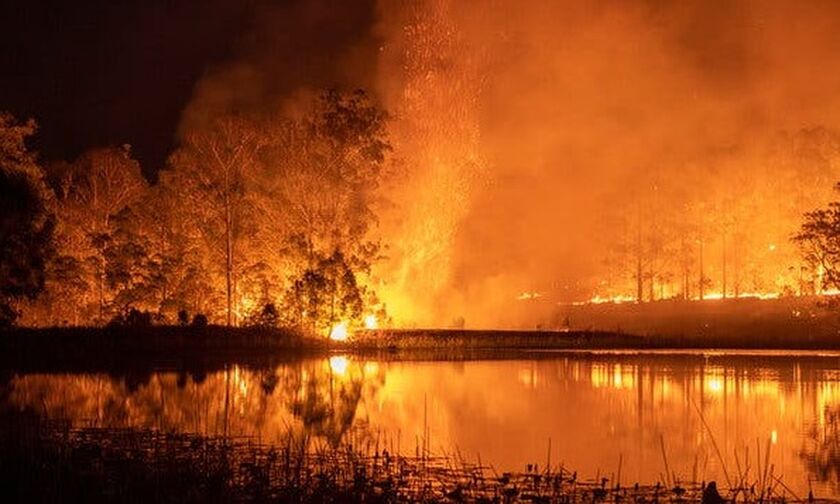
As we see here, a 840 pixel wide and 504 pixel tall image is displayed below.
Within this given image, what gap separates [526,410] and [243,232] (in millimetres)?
36236

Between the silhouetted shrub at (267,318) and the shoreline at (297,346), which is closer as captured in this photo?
the shoreline at (297,346)

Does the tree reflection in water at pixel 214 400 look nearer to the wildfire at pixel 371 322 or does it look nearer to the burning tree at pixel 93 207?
the wildfire at pixel 371 322

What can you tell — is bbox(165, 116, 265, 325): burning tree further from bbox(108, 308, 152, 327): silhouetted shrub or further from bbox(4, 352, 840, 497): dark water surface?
bbox(4, 352, 840, 497): dark water surface

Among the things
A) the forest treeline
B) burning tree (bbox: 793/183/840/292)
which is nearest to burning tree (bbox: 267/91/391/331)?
the forest treeline

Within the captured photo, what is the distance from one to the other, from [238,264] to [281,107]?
10.1 m

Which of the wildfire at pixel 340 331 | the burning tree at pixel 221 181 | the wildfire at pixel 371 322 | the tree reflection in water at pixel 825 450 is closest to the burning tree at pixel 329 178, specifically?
the wildfire at pixel 371 322

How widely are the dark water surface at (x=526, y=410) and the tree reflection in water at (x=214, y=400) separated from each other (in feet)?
0.16

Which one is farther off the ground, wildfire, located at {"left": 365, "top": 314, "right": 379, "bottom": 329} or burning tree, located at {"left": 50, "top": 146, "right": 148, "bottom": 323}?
burning tree, located at {"left": 50, "top": 146, "right": 148, "bottom": 323}

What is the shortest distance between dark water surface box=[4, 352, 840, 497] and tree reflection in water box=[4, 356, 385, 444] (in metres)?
0.05

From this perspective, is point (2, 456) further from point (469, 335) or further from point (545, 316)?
point (545, 316)

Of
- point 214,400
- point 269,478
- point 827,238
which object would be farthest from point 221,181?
point 269,478

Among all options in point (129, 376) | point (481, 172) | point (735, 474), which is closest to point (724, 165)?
point (481, 172)

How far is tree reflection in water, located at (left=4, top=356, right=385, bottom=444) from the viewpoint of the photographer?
23234 millimetres

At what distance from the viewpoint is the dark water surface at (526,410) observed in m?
20.2
